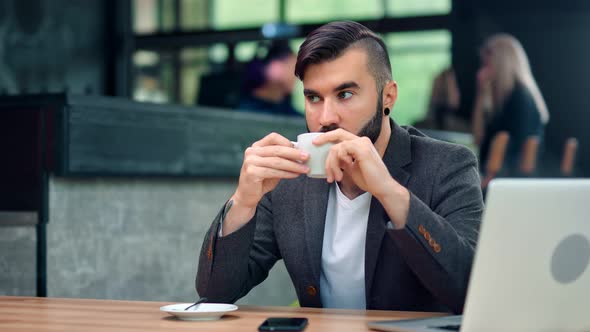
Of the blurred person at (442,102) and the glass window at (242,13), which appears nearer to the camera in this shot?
the blurred person at (442,102)

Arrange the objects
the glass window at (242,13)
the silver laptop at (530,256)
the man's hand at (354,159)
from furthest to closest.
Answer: the glass window at (242,13) < the man's hand at (354,159) < the silver laptop at (530,256)

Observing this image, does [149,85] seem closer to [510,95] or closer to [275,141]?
[510,95]

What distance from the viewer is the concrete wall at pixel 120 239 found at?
3143 millimetres

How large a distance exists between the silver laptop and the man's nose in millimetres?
810

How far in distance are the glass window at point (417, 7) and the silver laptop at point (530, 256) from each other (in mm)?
6870

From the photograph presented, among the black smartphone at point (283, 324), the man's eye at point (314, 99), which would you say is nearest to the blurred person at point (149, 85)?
the man's eye at point (314, 99)

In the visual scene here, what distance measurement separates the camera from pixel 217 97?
6.69 metres

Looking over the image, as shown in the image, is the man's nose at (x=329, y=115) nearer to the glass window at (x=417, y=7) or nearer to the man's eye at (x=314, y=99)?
the man's eye at (x=314, y=99)

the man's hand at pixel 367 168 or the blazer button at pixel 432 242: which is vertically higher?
the man's hand at pixel 367 168

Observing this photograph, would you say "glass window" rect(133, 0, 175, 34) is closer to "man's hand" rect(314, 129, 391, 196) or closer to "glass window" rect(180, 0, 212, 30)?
"glass window" rect(180, 0, 212, 30)

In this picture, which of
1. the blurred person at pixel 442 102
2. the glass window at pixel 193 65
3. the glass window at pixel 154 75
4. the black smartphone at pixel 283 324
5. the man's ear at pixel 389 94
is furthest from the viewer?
the glass window at pixel 154 75

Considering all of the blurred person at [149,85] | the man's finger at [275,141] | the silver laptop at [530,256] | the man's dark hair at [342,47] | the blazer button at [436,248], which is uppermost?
the man's dark hair at [342,47]

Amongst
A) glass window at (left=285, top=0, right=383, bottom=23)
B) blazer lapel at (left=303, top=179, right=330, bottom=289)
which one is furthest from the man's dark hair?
glass window at (left=285, top=0, right=383, bottom=23)

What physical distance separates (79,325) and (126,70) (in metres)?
4.06
